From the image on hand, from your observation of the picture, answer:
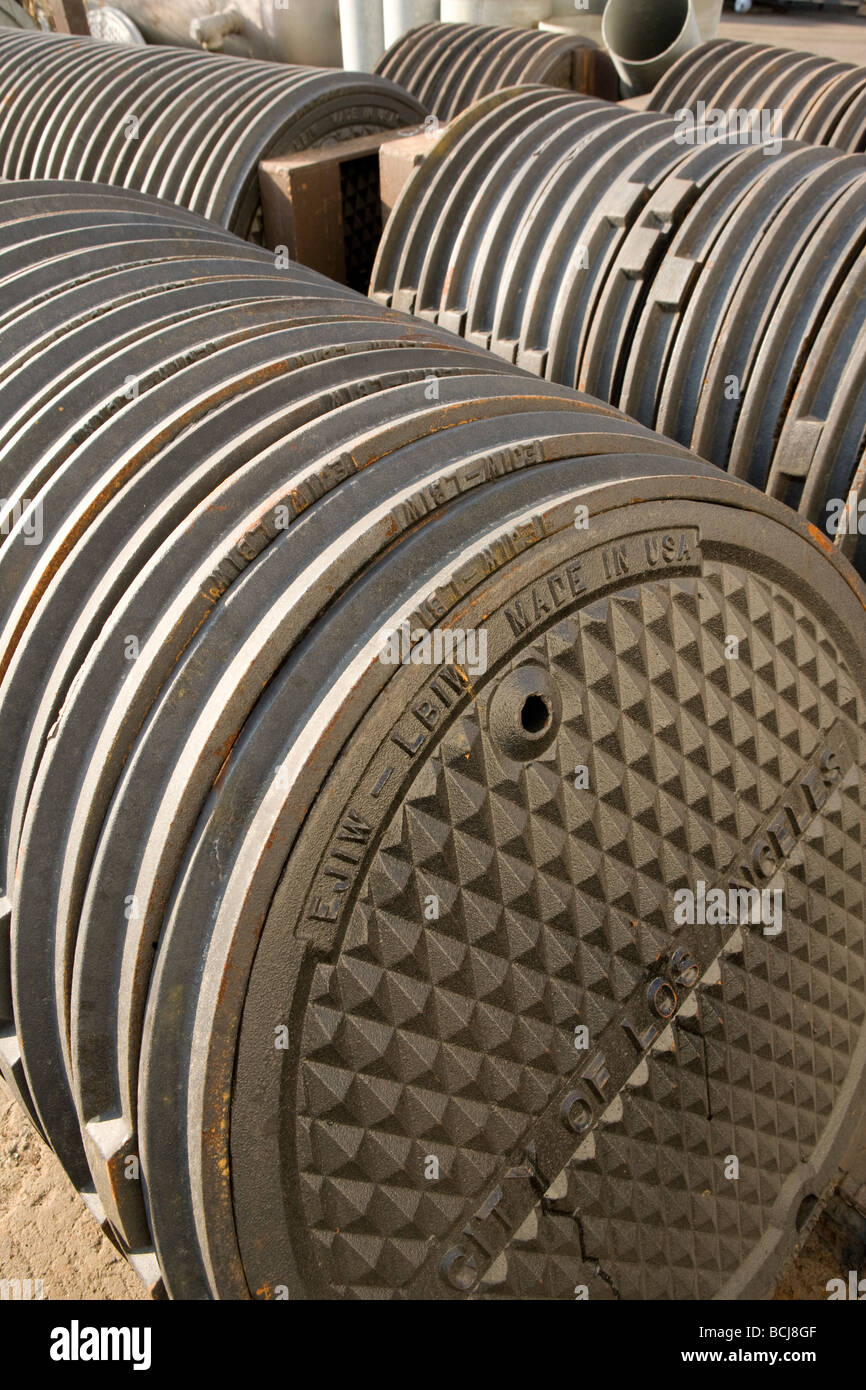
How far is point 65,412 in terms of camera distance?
2.95 meters

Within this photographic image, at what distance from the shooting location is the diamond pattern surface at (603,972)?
2.17m

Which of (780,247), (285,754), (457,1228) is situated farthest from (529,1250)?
(780,247)

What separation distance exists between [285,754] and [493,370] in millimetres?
1620

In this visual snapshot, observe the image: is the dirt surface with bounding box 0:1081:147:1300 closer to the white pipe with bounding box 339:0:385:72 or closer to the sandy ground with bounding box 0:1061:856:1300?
the sandy ground with bounding box 0:1061:856:1300

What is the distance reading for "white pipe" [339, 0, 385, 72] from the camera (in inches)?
426

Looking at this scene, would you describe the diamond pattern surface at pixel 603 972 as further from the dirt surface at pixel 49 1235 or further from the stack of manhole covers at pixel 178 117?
the stack of manhole covers at pixel 178 117

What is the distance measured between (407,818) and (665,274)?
3048 millimetres

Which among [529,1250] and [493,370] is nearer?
[529,1250]

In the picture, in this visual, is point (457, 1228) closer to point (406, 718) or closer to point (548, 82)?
point (406, 718)

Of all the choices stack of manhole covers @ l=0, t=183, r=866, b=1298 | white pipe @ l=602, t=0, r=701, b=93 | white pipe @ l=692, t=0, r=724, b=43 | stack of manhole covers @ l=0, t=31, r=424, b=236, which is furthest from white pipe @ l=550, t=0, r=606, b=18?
stack of manhole covers @ l=0, t=183, r=866, b=1298

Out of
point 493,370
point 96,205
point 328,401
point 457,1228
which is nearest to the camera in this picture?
point 457,1228

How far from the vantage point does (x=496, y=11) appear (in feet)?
35.4

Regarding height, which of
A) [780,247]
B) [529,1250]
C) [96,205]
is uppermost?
[96,205]

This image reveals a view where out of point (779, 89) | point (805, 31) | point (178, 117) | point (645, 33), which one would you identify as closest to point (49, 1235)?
point (178, 117)
